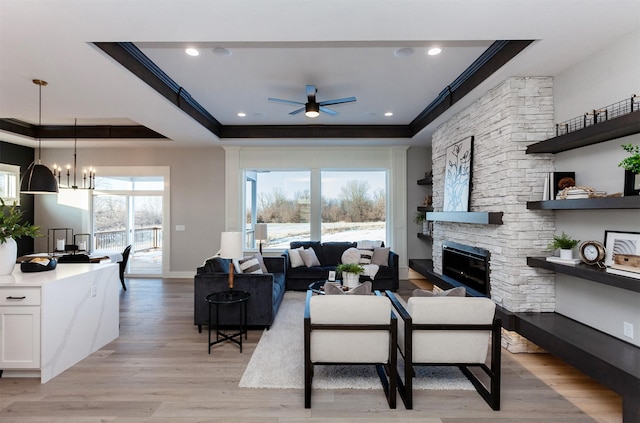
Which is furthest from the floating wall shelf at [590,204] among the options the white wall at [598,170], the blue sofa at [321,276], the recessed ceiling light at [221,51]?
the recessed ceiling light at [221,51]

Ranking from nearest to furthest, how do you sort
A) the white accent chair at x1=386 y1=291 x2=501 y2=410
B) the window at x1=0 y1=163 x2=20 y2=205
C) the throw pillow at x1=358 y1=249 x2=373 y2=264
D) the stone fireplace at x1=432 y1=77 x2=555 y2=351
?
the white accent chair at x1=386 y1=291 x2=501 y2=410, the stone fireplace at x1=432 y1=77 x2=555 y2=351, the throw pillow at x1=358 y1=249 x2=373 y2=264, the window at x1=0 y1=163 x2=20 y2=205

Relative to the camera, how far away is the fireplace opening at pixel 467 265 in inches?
154

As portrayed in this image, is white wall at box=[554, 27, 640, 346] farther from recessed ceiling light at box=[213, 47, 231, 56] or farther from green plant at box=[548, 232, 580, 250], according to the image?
recessed ceiling light at box=[213, 47, 231, 56]

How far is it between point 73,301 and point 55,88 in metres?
2.46

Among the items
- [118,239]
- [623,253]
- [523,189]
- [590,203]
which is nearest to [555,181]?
[523,189]

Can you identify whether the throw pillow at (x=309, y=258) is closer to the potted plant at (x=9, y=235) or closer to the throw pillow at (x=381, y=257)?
the throw pillow at (x=381, y=257)

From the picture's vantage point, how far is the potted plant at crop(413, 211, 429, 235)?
21.6 ft

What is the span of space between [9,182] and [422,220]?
8664mm

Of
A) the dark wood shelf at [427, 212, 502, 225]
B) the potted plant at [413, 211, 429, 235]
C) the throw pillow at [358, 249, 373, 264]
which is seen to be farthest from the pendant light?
the potted plant at [413, 211, 429, 235]

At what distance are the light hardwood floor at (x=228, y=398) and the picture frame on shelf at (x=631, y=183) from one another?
1.64m

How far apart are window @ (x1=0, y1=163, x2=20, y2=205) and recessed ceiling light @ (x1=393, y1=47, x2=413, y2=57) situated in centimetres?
774

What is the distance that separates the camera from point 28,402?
2475 mm

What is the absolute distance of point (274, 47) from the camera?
10.6 ft

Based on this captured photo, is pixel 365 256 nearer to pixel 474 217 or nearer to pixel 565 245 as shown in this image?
pixel 474 217
